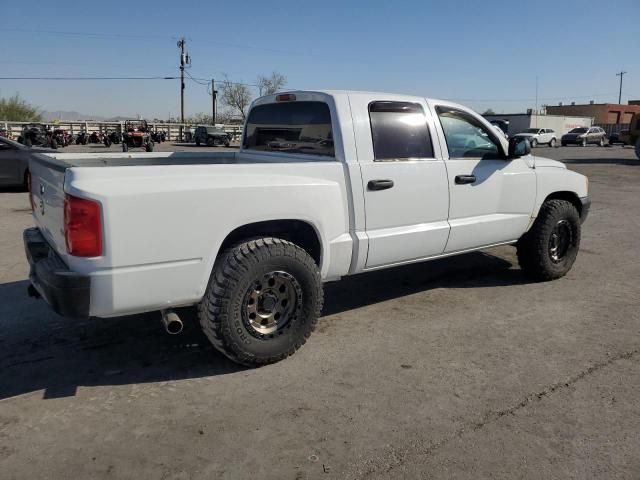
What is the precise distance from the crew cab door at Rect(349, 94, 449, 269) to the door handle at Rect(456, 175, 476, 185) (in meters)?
0.16

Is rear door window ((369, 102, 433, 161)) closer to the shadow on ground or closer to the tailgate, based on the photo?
the shadow on ground

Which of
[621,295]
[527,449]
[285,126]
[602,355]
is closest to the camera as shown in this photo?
[527,449]

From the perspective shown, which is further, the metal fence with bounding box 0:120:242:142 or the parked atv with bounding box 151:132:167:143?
the parked atv with bounding box 151:132:167:143

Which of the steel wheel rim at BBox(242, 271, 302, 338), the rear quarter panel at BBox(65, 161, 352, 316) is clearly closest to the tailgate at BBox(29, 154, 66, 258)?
the rear quarter panel at BBox(65, 161, 352, 316)

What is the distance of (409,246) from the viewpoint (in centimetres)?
436

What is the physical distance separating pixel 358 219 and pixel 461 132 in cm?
151

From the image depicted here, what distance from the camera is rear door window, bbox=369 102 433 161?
165 inches

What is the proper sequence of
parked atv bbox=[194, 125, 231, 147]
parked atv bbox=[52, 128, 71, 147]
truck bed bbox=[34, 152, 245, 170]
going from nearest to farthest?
truck bed bbox=[34, 152, 245, 170], parked atv bbox=[52, 128, 71, 147], parked atv bbox=[194, 125, 231, 147]

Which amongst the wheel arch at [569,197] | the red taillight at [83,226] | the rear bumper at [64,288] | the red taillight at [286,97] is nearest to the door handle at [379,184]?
the red taillight at [286,97]

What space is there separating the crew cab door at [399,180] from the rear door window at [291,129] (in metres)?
0.26

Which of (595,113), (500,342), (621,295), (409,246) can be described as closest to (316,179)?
(409,246)

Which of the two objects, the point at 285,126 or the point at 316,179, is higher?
the point at 285,126

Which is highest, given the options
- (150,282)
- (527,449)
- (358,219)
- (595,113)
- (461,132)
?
(595,113)

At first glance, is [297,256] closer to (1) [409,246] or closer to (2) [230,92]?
(1) [409,246]
